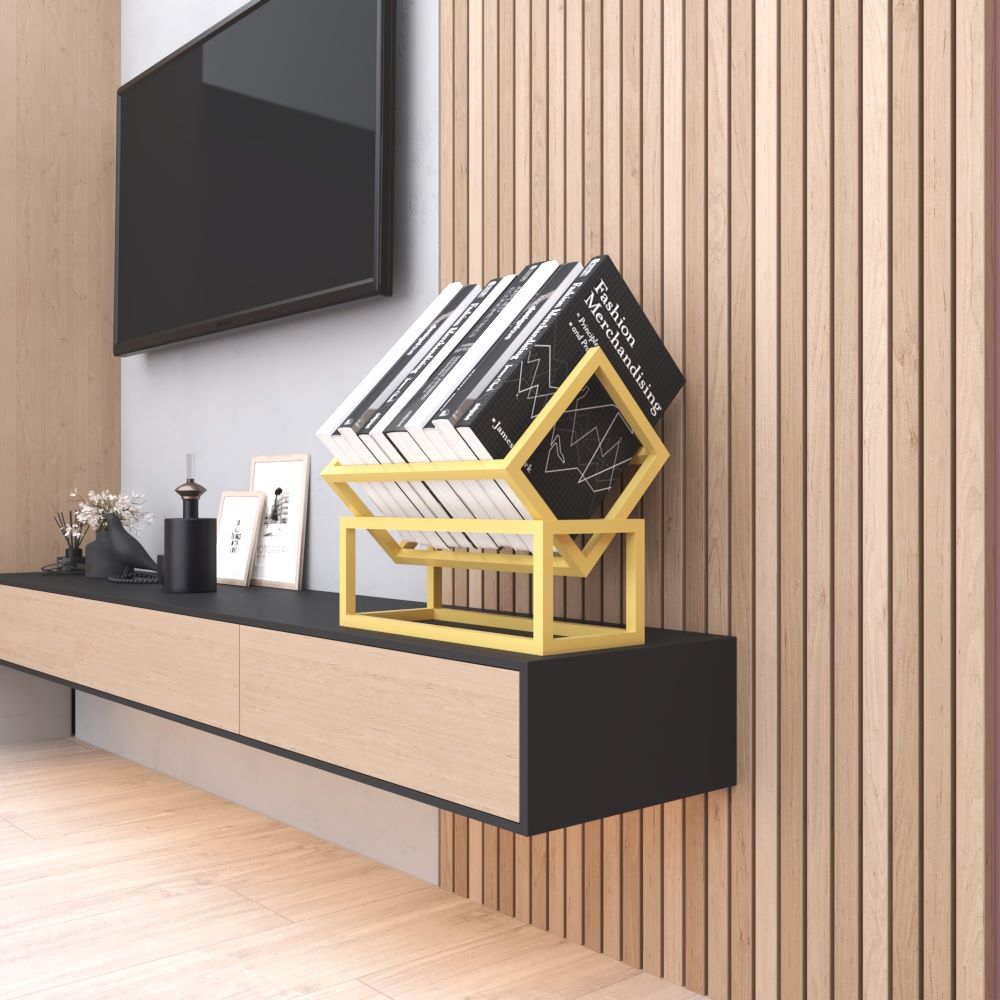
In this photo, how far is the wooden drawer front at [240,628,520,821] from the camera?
136 cm

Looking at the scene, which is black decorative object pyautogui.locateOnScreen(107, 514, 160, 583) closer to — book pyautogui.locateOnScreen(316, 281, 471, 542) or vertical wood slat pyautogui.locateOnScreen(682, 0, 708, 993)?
book pyautogui.locateOnScreen(316, 281, 471, 542)

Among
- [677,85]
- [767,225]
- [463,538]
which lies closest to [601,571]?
[463,538]

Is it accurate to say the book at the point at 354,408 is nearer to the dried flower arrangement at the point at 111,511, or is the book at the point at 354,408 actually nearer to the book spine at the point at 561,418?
the book spine at the point at 561,418

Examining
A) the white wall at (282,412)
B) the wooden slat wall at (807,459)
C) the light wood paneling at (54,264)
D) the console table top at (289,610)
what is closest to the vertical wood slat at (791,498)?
the wooden slat wall at (807,459)

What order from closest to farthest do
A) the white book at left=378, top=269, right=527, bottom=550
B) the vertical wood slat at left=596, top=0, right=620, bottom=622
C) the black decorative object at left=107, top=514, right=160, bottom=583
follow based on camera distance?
1. the white book at left=378, top=269, right=527, bottom=550
2. the vertical wood slat at left=596, top=0, right=620, bottom=622
3. the black decorative object at left=107, top=514, right=160, bottom=583

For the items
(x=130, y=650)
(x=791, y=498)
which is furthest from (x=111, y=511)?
(x=791, y=498)

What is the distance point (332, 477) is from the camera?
1.68m

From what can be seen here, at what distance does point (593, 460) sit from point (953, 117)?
0.63 meters

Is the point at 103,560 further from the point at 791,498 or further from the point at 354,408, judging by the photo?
the point at 791,498

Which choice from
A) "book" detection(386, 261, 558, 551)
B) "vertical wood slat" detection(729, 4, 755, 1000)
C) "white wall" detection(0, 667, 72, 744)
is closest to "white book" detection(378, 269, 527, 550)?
"book" detection(386, 261, 558, 551)

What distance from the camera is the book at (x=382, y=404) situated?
63.7 inches

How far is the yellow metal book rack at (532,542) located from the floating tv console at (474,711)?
0.04 metres

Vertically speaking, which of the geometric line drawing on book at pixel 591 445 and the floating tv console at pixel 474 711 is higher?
the geometric line drawing on book at pixel 591 445

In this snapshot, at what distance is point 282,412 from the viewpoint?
260cm
